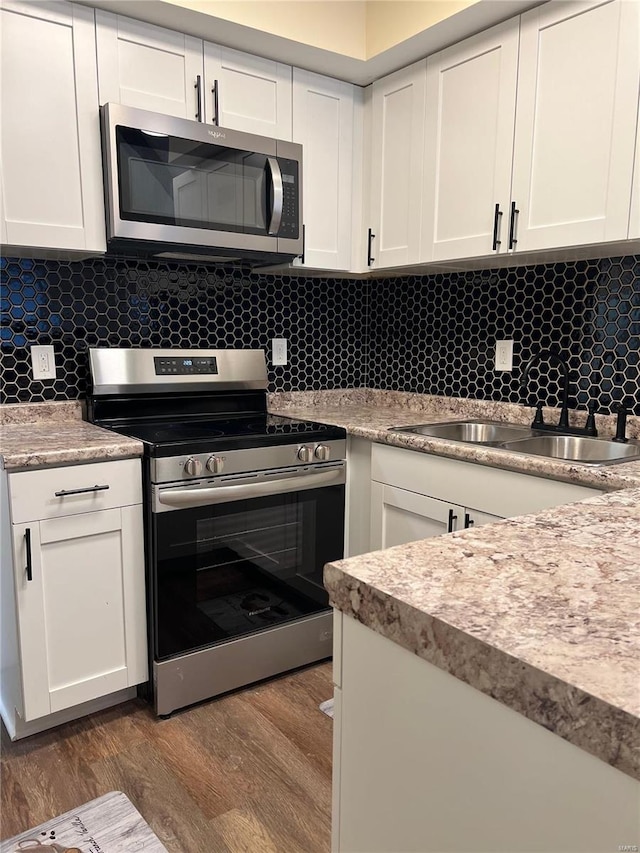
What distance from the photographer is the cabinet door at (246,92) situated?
2191 millimetres

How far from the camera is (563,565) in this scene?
0.81 metres

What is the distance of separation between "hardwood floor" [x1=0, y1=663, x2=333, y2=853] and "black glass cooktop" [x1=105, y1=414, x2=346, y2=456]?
34.4 inches

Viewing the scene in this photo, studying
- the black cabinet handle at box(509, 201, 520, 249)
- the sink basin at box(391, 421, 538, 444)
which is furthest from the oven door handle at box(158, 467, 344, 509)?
the black cabinet handle at box(509, 201, 520, 249)

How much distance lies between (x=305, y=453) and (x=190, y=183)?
1023 mm

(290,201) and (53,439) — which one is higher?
(290,201)

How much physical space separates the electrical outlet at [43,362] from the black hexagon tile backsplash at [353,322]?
0.08 ft

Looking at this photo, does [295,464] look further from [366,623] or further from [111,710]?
[366,623]

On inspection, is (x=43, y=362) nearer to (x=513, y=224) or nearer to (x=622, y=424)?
(x=513, y=224)

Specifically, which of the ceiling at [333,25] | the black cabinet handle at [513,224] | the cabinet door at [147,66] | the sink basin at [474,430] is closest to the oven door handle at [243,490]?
the sink basin at [474,430]

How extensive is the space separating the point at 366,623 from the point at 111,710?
163 cm

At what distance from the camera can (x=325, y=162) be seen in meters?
2.52

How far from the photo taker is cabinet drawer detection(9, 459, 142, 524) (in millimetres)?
1728

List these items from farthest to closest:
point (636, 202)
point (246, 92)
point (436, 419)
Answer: point (436, 419) → point (246, 92) → point (636, 202)

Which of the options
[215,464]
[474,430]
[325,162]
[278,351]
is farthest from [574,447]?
[325,162]
